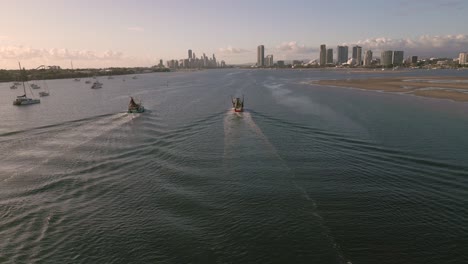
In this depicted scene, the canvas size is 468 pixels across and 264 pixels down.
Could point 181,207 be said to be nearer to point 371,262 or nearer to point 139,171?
point 139,171

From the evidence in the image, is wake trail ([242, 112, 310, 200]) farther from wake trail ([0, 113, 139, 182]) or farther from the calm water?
wake trail ([0, 113, 139, 182])

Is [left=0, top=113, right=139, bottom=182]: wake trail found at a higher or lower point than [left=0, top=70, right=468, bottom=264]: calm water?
higher

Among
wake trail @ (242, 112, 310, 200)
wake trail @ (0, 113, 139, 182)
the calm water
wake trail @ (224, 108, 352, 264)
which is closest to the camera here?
the calm water

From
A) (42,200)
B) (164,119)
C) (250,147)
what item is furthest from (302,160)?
(164,119)

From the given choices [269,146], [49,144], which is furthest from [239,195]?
[49,144]

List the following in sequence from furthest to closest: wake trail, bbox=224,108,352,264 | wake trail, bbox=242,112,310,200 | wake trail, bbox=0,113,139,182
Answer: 1. wake trail, bbox=0,113,139,182
2. wake trail, bbox=242,112,310,200
3. wake trail, bbox=224,108,352,264

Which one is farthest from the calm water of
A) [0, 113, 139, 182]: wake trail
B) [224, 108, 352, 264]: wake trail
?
[0, 113, 139, 182]: wake trail

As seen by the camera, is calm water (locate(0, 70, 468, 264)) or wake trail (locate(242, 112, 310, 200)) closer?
calm water (locate(0, 70, 468, 264))

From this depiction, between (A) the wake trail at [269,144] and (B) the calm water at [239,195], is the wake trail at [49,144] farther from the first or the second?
(A) the wake trail at [269,144]

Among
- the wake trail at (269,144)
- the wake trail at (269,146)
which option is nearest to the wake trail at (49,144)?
the wake trail at (269,146)

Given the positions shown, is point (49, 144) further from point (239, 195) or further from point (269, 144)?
Result: point (239, 195)
